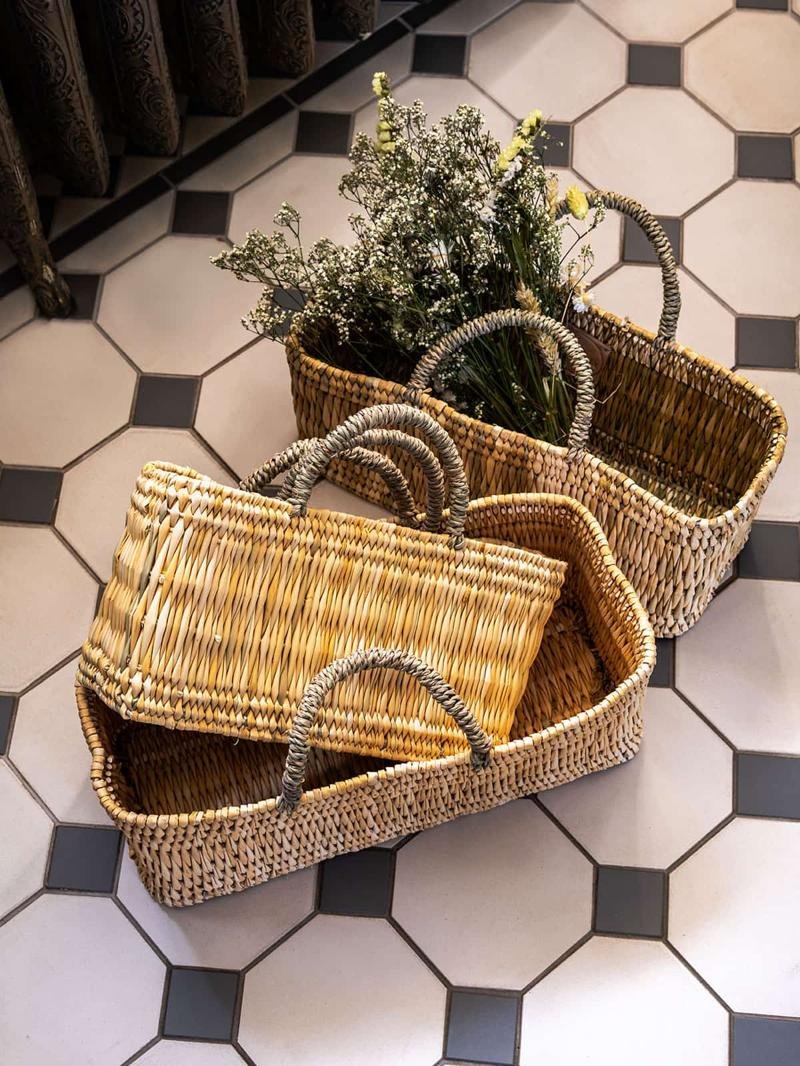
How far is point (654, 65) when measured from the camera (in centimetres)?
210

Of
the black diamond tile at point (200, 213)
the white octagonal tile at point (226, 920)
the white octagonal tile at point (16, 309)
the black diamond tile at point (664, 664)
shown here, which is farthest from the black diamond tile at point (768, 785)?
the white octagonal tile at point (16, 309)

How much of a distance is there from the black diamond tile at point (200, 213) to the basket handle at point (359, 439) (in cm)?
74

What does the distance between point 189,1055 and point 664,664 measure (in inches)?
30.5

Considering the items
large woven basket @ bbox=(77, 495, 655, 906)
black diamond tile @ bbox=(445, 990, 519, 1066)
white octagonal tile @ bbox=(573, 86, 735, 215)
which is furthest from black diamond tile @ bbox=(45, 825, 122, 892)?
white octagonal tile @ bbox=(573, 86, 735, 215)

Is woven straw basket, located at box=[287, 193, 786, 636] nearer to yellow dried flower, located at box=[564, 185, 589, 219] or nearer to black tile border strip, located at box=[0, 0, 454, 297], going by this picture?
yellow dried flower, located at box=[564, 185, 589, 219]

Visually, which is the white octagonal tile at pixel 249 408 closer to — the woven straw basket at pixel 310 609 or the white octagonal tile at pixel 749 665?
the woven straw basket at pixel 310 609

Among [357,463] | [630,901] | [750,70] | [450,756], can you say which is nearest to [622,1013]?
[630,901]

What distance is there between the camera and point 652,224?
1.59 m

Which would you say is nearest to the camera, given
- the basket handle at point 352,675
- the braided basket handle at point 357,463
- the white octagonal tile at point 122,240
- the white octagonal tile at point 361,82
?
the basket handle at point 352,675

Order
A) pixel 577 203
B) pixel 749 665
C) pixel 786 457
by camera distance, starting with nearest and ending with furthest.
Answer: pixel 577 203 < pixel 749 665 < pixel 786 457

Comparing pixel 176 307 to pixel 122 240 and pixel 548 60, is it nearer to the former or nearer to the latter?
pixel 122 240

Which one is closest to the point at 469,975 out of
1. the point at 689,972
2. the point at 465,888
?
the point at 465,888

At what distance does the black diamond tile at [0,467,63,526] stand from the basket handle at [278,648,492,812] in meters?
0.65

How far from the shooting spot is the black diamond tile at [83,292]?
76.4 inches
